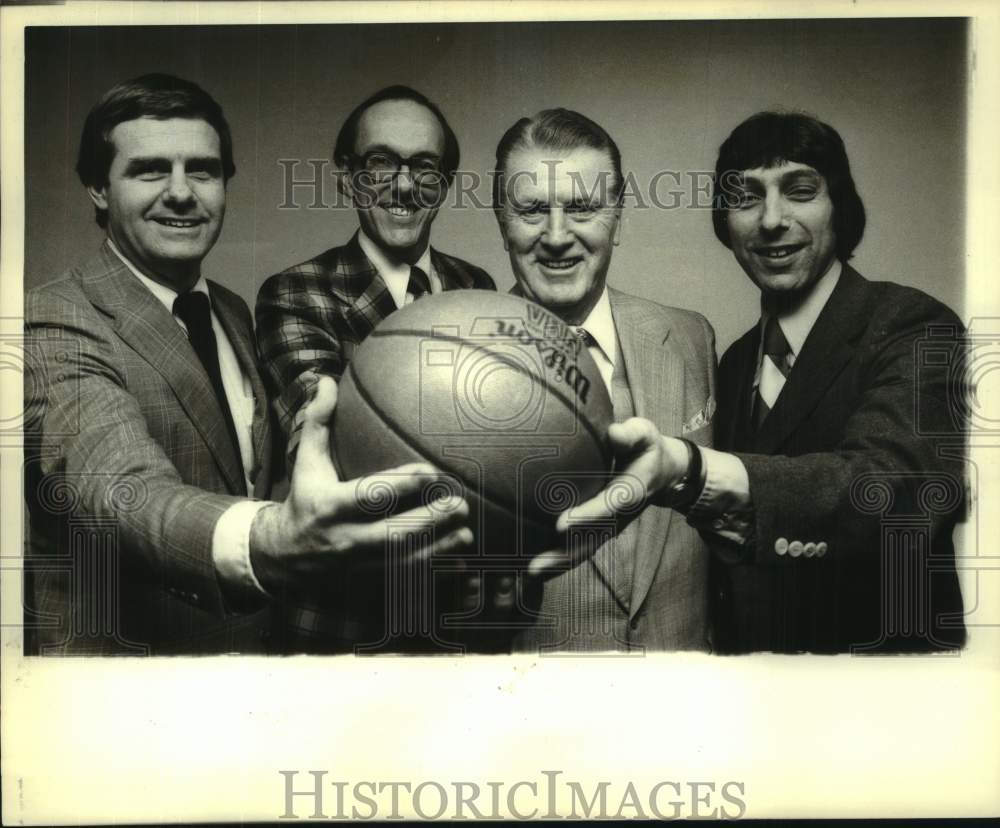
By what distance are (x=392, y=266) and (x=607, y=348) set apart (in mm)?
835

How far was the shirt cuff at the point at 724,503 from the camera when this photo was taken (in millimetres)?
4383

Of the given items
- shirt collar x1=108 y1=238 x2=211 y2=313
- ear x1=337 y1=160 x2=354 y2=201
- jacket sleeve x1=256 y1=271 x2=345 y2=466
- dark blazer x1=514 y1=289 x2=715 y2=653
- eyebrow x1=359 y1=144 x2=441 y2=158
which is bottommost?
dark blazer x1=514 y1=289 x2=715 y2=653

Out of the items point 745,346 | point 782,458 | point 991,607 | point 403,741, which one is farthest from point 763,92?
point 403,741

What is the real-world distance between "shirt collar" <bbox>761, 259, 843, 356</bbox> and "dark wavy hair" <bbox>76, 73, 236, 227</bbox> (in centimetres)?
209

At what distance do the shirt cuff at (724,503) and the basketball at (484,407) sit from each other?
45 centimetres

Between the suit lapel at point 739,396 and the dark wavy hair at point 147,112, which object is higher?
the dark wavy hair at point 147,112

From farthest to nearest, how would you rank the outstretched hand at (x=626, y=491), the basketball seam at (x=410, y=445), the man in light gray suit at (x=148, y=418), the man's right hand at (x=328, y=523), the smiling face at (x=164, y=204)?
the smiling face at (x=164, y=204), the man in light gray suit at (x=148, y=418), the outstretched hand at (x=626, y=491), the man's right hand at (x=328, y=523), the basketball seam at (x=410, y=445)

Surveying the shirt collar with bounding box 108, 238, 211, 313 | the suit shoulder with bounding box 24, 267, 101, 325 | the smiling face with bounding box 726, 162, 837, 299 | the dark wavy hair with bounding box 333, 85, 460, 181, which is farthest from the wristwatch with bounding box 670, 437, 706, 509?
the suit shoulder with bounding box 24, 267, 101, 325

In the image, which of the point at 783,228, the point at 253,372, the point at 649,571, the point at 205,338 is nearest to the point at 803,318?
the point at 783,228

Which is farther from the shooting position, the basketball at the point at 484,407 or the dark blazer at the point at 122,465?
the dark blazer at the point at 122,465

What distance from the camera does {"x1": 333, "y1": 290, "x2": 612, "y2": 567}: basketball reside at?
13.0 feet

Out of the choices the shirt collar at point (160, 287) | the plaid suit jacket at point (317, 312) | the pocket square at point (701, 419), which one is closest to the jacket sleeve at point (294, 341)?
the plaid suit jacket at point (317, 312)

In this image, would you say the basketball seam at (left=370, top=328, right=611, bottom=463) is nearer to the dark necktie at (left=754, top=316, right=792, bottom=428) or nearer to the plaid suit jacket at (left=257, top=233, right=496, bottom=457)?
the plaid suit jacket at (left=257, top=233, right=496, bottom=457)

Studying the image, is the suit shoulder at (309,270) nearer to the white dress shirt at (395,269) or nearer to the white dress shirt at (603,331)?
the white dress shirt at (395,269)
